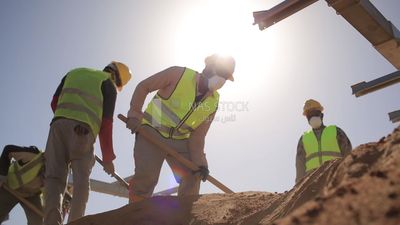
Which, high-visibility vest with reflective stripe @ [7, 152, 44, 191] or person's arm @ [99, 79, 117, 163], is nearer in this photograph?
person's arm @ [99, 79, 117, 163]

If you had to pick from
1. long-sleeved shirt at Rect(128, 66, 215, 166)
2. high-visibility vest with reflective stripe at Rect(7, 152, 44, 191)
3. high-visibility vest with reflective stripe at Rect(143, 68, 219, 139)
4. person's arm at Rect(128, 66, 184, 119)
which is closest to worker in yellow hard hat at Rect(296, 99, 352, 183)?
long-sleeved shirt at Rect(128, 66, 215, 166)

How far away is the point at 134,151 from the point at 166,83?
822 mm

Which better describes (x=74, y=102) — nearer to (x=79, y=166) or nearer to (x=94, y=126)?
(x=94, y=126)

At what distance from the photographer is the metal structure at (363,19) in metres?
3.80

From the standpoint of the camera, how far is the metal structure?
3799 mm

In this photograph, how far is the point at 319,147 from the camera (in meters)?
5.54

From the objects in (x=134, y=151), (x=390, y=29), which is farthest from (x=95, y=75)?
(x=390, y=29)

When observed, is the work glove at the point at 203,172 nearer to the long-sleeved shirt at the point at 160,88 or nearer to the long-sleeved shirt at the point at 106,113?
the long-sleeved shirt at the point at 160,88

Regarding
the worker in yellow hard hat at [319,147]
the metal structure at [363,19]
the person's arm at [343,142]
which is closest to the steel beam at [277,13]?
the metal structure at [363,19]

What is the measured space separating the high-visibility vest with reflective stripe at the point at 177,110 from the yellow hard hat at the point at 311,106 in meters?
2.67

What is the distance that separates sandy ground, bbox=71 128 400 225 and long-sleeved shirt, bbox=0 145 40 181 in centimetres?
195

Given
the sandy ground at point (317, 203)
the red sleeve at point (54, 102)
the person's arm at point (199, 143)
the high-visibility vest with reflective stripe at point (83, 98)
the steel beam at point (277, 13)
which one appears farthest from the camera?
the person's arm at point (199, 143)

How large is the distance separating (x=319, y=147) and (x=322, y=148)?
47 millimetres

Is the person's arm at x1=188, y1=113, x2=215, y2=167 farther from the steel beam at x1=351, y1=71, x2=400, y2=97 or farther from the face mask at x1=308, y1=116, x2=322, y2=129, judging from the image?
the face mask at x1=308, y1=116, x2=322, y2=129
